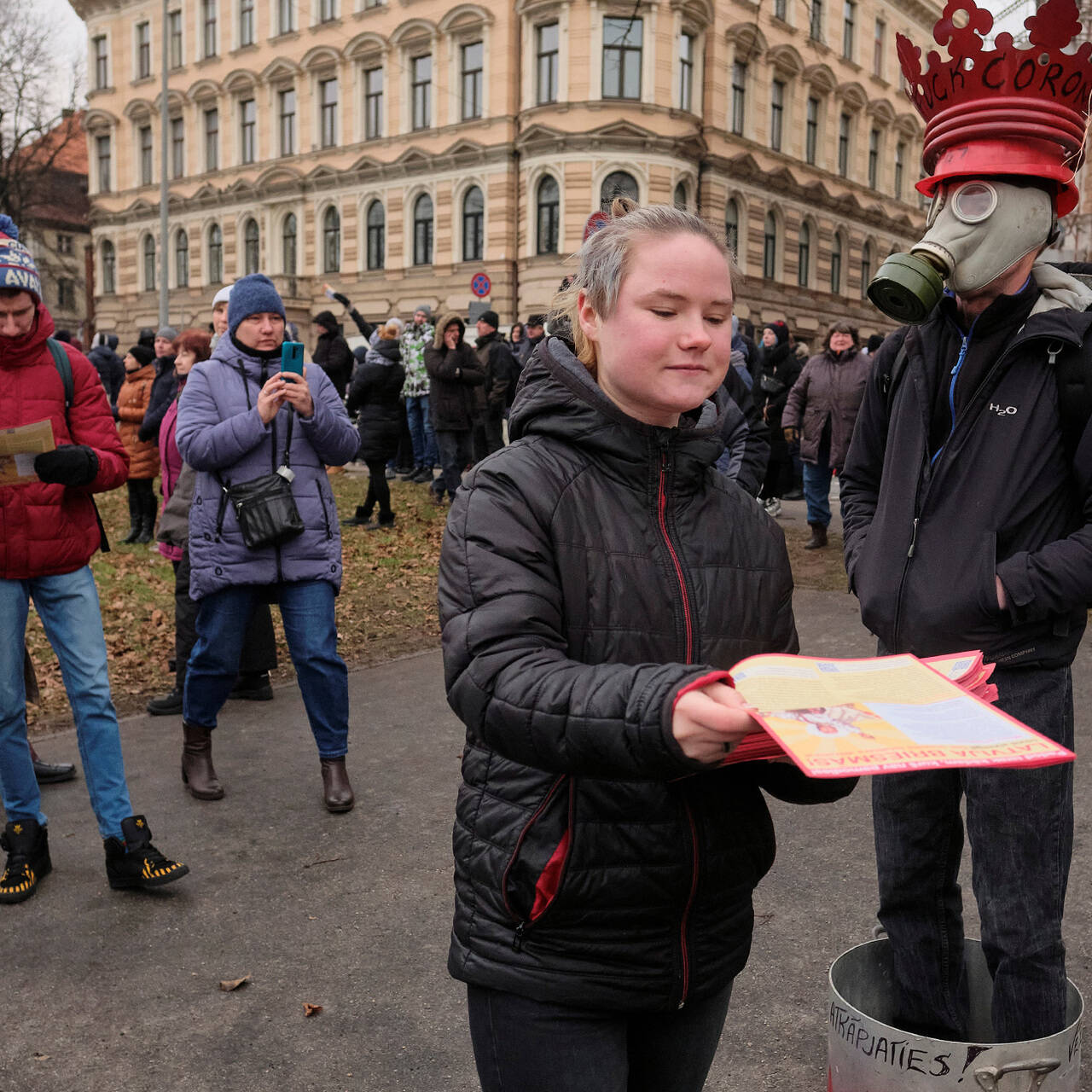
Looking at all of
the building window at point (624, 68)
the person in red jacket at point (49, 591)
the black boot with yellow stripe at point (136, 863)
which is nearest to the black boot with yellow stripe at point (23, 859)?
the person in red jacket at point (49, 591)

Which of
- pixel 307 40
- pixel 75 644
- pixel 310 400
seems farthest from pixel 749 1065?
pixel 307 40

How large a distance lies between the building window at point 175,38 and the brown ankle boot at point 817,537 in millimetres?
39856

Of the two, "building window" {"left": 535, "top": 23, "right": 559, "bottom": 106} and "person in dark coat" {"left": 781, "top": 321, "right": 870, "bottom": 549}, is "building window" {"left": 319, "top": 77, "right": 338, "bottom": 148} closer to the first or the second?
"building window" {"left": 535, "top": 23, "right": 559, "bottom": 106}

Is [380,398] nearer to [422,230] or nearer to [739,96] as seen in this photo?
[422,230]

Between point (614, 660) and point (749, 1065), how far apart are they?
1808mm

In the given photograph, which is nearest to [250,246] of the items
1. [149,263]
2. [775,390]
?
[149,263]

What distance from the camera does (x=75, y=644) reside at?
4109mm

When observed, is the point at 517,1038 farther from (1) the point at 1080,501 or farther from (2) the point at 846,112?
(2) the point at 846,112

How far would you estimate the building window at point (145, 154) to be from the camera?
44.6m

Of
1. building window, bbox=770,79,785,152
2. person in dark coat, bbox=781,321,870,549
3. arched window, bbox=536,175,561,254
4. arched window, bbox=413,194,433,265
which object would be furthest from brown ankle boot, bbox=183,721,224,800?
building window, bbox=770,79,785,152

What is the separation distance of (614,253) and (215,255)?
43.7m

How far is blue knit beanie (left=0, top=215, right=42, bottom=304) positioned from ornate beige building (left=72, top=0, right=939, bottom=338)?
26411 millimetres

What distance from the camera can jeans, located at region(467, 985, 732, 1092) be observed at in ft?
5.79

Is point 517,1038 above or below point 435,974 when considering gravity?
above
